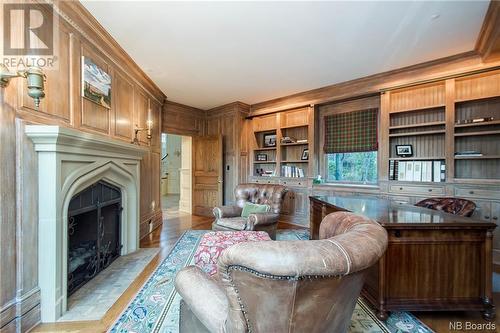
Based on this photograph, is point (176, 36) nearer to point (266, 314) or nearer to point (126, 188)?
point (126, 188)

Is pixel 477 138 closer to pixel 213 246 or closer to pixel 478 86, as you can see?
pixel 478 86

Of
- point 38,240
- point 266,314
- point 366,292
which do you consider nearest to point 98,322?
point 38,240

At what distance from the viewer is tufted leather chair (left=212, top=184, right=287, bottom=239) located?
10.5 feet

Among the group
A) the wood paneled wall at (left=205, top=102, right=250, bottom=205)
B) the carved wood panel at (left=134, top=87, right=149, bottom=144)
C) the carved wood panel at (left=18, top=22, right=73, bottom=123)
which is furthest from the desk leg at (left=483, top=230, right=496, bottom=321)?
the carved wood panel at (left=134, top=87, right=149, bottom=144)

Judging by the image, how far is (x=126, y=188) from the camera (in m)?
3.29

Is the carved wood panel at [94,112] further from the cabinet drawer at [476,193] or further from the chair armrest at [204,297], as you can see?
the cabinet drawer at [476,193]

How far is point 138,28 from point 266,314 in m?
2.94

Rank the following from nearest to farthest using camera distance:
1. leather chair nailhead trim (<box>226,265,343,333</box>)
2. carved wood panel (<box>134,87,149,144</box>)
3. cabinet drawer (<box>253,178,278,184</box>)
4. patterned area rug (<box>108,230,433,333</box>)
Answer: leather chair nailhead trim (<box>226,265,343,333</box>)
patterned area rug (<box>108,230,433,333</box>)
carved wood panel (<box>134,87,149,144</box>)
cabinet drawer (<box>253,178,278,184</box>)

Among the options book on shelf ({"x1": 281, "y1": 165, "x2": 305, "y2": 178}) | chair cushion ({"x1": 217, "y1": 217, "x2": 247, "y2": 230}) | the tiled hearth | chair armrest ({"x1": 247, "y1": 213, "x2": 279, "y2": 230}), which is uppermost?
book on shelf ({"x1": 281, "y1": 165, "x2": 305, "y2": 178})

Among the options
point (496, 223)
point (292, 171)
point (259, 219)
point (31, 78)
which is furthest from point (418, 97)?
point (31, 78)

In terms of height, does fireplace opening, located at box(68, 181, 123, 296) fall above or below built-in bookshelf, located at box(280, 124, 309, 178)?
below

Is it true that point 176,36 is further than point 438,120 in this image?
No

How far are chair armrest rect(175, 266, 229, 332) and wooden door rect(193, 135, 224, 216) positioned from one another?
14.1 feet

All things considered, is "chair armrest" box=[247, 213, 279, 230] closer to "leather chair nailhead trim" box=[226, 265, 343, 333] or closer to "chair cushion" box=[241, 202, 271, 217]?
"chair cushion" box=[241, 202, 271, 217]
